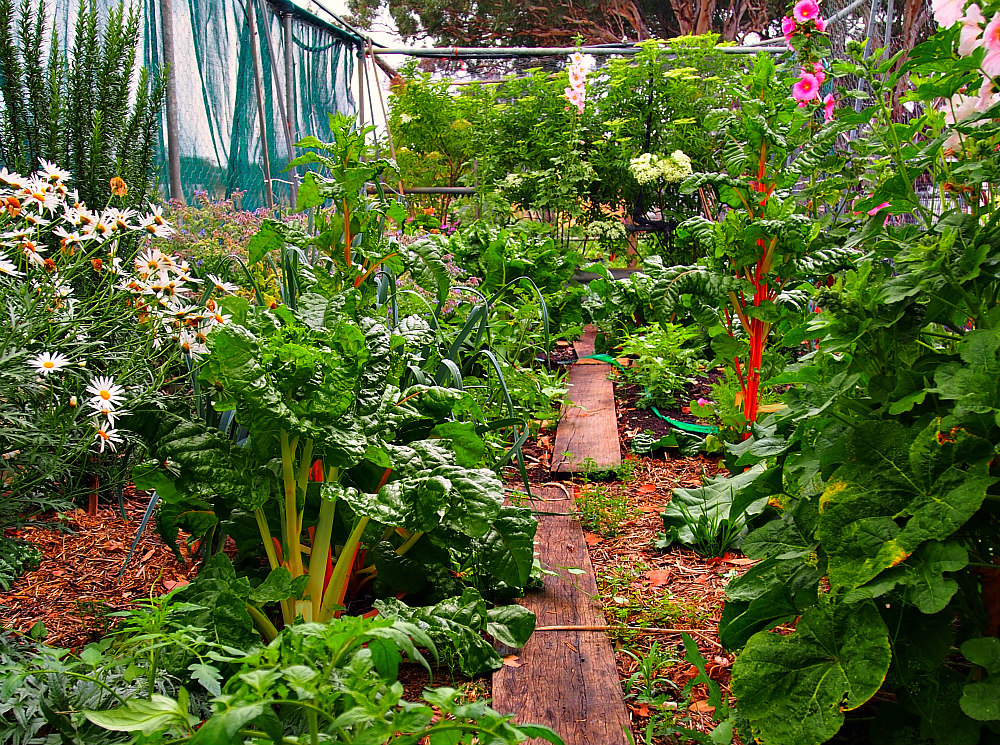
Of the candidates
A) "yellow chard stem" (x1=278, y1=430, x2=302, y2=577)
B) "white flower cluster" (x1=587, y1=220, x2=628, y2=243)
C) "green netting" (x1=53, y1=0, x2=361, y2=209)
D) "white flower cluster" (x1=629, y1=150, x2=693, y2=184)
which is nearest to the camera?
"yellow chard stem" (x1=278, y1=430, x2=302, y2=577)

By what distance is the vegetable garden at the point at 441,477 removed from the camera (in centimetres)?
114

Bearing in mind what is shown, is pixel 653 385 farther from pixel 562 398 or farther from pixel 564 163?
pixel 564 163

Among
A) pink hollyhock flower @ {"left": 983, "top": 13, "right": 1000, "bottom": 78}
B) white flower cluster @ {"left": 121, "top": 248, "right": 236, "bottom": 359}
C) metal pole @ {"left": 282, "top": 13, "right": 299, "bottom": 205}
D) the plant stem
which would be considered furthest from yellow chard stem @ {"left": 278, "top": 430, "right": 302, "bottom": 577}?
metal pole @ {"left": 282, "top": 13, "right": 299, "bottom": 205}

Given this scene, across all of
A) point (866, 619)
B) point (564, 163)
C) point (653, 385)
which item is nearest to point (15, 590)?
point (866, 619)

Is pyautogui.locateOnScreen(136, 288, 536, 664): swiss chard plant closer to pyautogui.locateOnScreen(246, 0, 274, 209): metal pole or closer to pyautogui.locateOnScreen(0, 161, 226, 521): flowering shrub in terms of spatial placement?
pyautogui.locateOnScreen(0, 161, 226, 521): flowering shrub

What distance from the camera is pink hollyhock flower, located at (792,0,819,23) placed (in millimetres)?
3120

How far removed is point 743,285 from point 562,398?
1.08 m

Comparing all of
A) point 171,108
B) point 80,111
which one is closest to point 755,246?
point 80,111

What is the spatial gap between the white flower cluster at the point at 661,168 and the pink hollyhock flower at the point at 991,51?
3799 mm

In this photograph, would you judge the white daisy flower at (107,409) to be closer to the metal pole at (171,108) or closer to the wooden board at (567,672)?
the wooden board at (567,672)

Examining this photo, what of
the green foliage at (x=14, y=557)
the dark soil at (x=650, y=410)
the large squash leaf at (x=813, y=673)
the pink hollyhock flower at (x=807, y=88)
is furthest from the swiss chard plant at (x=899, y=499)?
the pink hollyhock flower at (x=807, y=88)

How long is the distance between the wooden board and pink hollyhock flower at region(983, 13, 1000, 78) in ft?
4.07

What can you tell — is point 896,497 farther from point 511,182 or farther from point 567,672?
point 511,182

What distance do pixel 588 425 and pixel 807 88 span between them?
5.70 ft
